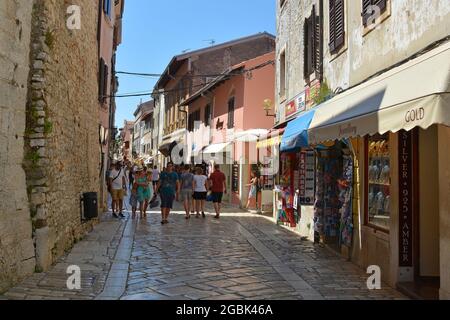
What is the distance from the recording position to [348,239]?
8633 mm

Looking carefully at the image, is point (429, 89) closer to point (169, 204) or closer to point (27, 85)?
point (27, 85)

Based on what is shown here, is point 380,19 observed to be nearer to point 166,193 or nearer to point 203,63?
point 166,193

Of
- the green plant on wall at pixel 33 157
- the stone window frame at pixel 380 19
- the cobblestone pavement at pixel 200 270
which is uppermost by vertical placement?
the stone window frame at pixel 380 19

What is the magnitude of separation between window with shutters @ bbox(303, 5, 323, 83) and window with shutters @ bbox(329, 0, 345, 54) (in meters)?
0.83

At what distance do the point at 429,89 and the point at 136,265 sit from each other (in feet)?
17.1

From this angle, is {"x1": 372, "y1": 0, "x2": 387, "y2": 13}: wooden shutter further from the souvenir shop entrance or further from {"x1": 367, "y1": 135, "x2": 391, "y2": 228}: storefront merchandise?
the souvenir shop entrance

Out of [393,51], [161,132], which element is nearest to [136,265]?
[393,51]

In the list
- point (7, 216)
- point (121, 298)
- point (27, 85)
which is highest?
point (27, 85)

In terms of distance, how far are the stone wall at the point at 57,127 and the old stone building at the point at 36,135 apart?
14 mm

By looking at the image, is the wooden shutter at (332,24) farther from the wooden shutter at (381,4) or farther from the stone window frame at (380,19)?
the wooden shutter at (381,4)

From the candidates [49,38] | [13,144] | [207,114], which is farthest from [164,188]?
[207,114]

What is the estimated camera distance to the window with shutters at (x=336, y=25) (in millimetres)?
9438

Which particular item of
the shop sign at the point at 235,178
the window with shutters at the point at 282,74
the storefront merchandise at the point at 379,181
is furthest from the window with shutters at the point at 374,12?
the shop sign at the point at 235,178

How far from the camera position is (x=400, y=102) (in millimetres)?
4812
